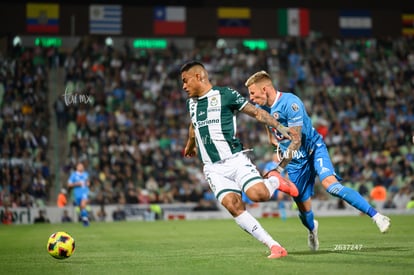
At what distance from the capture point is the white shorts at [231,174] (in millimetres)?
9727

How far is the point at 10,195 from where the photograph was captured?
27156mm

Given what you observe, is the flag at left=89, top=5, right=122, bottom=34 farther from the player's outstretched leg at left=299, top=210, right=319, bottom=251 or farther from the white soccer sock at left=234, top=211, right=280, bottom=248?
the white soccer sock at left=234, top=211, right=280, bottom=248

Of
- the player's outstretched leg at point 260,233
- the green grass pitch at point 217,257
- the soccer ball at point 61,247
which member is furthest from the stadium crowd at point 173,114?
the player's outstretched leg at point 260,233

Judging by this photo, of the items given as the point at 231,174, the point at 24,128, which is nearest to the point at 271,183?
the point at 231,174

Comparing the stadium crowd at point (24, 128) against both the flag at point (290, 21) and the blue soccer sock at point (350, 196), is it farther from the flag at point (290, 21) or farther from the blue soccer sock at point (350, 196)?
the blue soccer sock at point (350, 196)

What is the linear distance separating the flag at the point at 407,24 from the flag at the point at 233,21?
879 cm

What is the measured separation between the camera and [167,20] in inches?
1427

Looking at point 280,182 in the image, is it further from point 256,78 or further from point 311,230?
point 256,78

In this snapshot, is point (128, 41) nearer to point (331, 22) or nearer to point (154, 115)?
point (154, 115)

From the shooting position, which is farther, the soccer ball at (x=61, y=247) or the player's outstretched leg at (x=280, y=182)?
the soccer ball at (x=61, y=247)

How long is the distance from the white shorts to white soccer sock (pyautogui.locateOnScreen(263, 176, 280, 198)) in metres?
→ 0.11

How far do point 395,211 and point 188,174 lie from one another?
855 cm

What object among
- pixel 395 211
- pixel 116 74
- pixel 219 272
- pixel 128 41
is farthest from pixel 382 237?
pixel 128 41

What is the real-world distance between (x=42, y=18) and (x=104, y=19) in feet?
9.90
